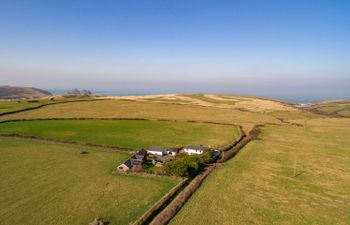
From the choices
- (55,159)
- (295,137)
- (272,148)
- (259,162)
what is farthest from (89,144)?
(295,137)

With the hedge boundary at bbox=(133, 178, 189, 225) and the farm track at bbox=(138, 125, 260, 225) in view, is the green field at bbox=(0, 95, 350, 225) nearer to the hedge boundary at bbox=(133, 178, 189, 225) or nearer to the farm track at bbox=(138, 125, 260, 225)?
the farm track at bbox=(138, 125, 260, 225)

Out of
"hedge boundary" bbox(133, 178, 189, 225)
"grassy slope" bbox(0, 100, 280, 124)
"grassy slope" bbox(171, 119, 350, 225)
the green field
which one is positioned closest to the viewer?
"hedge boundary" bbox(133, 178, 189, 225)

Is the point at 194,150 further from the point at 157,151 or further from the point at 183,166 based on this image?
the point at 183,166

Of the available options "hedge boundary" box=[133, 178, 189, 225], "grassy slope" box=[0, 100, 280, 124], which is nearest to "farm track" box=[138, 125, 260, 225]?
"hedge boundary" box=[133, 178, 189, 225]

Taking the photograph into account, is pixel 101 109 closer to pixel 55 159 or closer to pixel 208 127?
pixel 208 127

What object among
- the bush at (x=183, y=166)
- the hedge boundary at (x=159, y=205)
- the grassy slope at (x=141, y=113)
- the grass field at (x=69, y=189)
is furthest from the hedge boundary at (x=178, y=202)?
the grassy slope at (x=141, y=113)

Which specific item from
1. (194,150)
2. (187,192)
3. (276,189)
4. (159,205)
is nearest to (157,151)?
(194,150)
